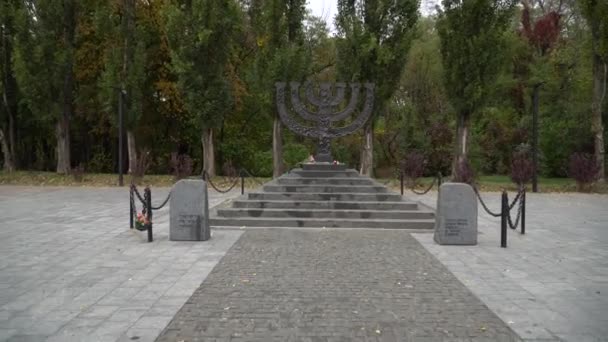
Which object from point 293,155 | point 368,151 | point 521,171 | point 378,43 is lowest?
point 521,171

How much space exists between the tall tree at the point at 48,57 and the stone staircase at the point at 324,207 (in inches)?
597

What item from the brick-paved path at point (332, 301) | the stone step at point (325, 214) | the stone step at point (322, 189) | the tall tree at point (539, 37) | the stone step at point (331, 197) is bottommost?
the brick-paved path at point (332, 301)

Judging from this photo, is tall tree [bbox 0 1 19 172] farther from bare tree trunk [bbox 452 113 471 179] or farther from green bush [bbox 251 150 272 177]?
bare tree trunk [bbox 452 113 471 179]

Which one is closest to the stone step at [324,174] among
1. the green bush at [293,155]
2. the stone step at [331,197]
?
the stone step at [331,197]

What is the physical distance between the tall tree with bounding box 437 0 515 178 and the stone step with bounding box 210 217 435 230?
964 cm

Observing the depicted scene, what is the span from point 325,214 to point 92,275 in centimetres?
529

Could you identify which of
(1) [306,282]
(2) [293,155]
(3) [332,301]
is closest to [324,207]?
(1) [306,282]

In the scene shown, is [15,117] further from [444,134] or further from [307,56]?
[444,134]

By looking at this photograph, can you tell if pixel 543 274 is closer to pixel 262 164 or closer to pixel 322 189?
pixel 322 189

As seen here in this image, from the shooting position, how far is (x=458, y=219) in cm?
870

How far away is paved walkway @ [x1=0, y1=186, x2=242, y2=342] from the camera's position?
465 centimetres

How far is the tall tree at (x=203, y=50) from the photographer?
65.8 feet

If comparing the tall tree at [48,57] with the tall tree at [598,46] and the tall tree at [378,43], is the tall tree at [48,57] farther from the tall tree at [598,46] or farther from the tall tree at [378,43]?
the tall tree at [598,46]

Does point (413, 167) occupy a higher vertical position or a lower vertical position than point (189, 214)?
higher
